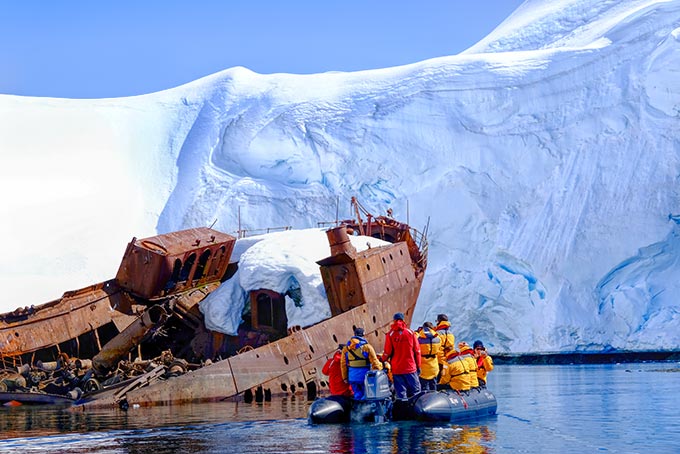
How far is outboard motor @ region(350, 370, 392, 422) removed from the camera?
1127 centimetres

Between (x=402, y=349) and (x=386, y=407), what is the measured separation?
0.78m

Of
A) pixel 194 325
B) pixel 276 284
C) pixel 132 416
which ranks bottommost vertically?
pixel 132 416

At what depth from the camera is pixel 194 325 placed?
19203mm

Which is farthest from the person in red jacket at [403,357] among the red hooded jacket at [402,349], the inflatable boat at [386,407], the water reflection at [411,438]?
the water reflection at [411,438]

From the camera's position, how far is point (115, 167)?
35375 millimetres

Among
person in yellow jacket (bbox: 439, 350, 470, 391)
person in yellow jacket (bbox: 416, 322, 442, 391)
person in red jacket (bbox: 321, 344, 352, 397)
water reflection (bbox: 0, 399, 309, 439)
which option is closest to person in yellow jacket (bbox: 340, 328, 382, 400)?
person in red jacket (bbox: 321, 344, 352, 397)

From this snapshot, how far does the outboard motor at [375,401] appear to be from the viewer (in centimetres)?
1127

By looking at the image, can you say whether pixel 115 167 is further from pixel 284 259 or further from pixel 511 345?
pixel 284 259

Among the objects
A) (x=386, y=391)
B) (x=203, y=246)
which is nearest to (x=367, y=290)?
(x=203, y=246)

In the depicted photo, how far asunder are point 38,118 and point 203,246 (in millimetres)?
21106

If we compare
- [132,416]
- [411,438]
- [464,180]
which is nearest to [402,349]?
[411,438]

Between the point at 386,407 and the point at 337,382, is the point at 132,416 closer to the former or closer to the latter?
the point at 337,382

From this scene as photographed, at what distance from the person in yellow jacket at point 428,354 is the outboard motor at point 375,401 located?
1.51 ft

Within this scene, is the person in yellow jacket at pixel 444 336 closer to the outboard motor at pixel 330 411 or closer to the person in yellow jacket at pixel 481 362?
the person in yellow jacket at pixel 481 362
